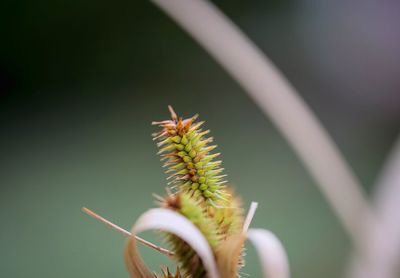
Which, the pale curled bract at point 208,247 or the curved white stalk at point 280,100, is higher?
the curved white stalk at point 280,100

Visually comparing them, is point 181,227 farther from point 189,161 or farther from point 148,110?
point 148,110

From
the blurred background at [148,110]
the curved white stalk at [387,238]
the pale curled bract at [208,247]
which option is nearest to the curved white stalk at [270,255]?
the pale curled bract at [208,247]

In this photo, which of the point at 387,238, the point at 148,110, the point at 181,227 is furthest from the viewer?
the point at 148,110

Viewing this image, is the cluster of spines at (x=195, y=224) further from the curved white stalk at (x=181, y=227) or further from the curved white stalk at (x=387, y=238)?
the curved white stalk at (x=387, y=238)

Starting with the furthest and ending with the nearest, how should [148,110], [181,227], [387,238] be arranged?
[148,110] → [387,238] → [181,227]

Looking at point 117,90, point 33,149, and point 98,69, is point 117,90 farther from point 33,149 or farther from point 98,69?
point 33,149

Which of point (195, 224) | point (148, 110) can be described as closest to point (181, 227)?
point (195, 224)

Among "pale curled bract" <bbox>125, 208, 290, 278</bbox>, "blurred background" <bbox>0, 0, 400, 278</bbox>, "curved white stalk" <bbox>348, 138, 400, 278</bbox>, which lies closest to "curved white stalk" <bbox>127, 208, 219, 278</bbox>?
"pale curled bract" <bbox>125, 208, 290, 278</bbox>
